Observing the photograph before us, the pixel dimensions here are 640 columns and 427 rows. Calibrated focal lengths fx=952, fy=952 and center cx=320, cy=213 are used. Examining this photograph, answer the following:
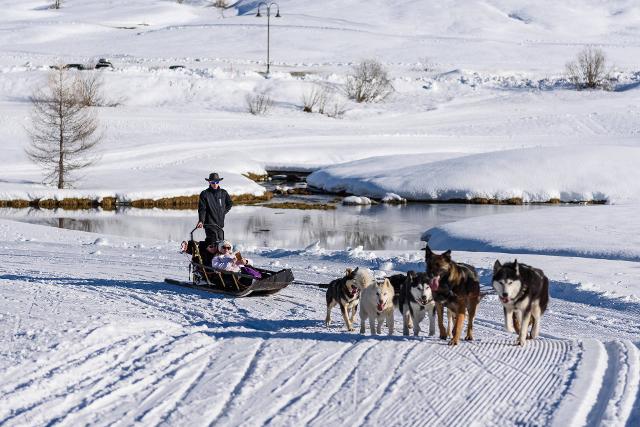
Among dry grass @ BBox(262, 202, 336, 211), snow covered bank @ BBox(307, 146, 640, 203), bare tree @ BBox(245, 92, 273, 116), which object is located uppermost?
bare tree @ BBox(245, 92, 273, 116)

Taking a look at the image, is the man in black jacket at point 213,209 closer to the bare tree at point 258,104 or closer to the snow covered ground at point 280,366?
the snow covered ground at point 280,366

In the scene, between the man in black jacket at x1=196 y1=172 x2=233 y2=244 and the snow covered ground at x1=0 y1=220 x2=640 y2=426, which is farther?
the man in black jacket at x1=196 y1=172 x2=233 y2=244

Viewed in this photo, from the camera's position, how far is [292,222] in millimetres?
29422

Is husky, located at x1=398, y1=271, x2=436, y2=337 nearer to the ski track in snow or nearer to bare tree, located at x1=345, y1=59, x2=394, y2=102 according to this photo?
the ski track in snow

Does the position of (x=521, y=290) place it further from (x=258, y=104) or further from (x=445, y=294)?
(x=258, y=104)

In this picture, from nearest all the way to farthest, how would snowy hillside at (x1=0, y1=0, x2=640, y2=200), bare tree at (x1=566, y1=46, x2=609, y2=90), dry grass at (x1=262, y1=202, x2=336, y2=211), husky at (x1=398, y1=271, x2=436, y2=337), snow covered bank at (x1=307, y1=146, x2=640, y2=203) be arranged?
1. husky at (x1=398, y1=271, x2=436, y2=337)
2. dry grass at (x1=262, y1=202, x2=336, y2=211)
3. snow covered bank at (x1=307, y1=146, x2=640, y2=203)
4. snowy hillside at (x1=0, y1=0, x2=640, y2=200)
5. bare tree at (x1=566, y1=46, x2=609, y2=90)

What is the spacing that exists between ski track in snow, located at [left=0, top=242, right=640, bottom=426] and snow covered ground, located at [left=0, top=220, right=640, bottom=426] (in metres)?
0.02

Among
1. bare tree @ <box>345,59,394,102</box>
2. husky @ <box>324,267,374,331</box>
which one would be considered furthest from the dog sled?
bare tree @ <box>345,59,394,102</box>

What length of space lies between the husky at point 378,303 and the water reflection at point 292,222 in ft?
44.4

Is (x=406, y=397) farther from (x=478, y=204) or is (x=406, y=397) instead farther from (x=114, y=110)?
(x=114, y=110)

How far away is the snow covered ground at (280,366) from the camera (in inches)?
295

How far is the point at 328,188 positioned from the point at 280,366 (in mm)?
29374

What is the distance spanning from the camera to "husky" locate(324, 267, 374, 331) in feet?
33.1

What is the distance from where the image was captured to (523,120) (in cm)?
5534
